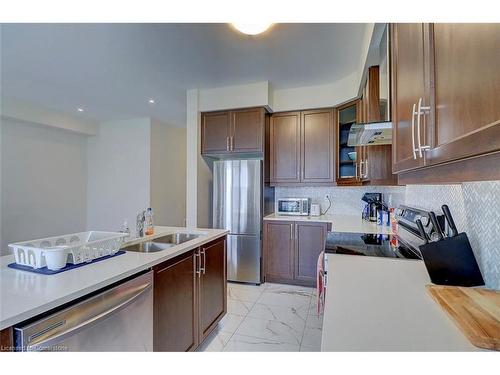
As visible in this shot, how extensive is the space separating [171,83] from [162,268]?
2.51m

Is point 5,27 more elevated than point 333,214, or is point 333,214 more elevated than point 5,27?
point 5,27

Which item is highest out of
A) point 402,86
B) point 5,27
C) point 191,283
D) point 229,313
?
point 5,27

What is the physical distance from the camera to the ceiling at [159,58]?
205cm

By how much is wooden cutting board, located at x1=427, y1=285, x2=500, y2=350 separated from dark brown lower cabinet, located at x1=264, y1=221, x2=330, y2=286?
82.4 inches

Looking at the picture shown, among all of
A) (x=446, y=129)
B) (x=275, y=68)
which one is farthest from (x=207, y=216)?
(x=446, y=129)

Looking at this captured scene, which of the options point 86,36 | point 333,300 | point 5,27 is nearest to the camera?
point 333,300

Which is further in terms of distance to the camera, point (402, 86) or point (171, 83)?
point (171, 83)

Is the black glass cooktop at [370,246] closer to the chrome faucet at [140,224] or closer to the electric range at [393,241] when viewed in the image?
the electric range at [393,241]

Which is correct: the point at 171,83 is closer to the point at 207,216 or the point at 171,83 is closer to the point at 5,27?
the point at 5,27

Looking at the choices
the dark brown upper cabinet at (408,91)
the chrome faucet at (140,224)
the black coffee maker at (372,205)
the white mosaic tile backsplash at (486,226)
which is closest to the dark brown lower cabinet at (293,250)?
the black coffee maker at (372,205)

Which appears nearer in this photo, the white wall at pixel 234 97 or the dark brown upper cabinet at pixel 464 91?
the dark brown upper cabinet at pixel 464 91

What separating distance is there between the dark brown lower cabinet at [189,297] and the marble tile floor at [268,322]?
175 millimetres

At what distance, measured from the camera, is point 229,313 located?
2.48m
